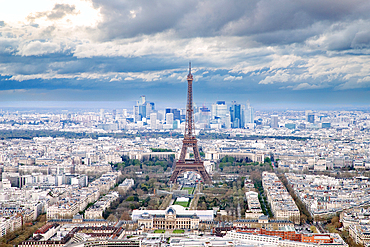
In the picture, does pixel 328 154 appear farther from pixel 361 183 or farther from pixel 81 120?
pixel 81 120

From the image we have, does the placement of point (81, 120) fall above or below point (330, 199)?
Result: above

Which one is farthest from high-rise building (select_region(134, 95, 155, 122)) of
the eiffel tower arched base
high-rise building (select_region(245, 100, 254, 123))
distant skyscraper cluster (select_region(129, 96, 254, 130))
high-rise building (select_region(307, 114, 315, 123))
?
the eiffel tower arched base

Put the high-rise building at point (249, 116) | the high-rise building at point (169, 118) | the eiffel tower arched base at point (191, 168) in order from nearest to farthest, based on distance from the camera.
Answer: the eiffel tower arched base at point (191, 168) < the high-rise building at point (169, 118) < the high-rise building at point (249, 116)

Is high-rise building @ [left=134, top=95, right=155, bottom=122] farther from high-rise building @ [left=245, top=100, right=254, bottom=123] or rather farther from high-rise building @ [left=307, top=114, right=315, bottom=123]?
high-rise building @ [left=307, top=114, right=315, bottom=123]

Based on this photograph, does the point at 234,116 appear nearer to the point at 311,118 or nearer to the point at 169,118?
the point at 169,118

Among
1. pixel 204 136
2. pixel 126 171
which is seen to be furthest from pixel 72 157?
pixel 204 136

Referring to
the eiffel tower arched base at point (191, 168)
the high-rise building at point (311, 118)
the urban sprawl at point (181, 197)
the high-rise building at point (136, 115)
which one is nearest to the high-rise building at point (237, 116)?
the high-rise building at point (311, 118)

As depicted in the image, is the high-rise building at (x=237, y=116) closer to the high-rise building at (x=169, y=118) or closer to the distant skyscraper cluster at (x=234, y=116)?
the distant skyscraper cluster at (x=234, y=116)

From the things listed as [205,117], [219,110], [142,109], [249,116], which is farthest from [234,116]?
[142,109]
